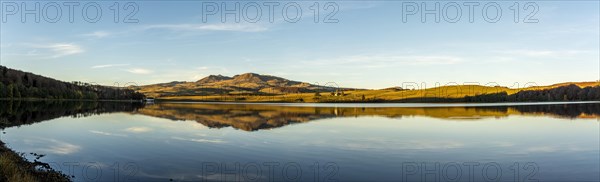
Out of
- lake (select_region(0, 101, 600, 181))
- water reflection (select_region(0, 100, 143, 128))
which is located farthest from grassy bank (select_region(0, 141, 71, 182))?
water reflection (select_region(0, 100, 143, 128))

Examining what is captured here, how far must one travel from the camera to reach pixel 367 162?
24.0 metres

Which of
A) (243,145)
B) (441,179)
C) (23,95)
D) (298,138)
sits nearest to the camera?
(441,179)

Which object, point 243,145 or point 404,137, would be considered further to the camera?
point 404,137

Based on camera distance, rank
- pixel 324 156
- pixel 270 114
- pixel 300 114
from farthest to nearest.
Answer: pixel 300 114 < pixel 270 114 < pixel 324 156

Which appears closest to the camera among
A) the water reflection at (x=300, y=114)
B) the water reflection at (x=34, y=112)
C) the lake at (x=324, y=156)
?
the lake at (x=324, y=156)

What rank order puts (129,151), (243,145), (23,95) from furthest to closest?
(23,95)
(243,145)
(129,151)

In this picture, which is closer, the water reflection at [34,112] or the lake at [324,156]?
the lake at [324,156]

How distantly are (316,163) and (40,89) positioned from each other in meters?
214

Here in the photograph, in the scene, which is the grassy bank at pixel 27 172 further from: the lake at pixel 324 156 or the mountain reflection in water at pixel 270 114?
the mountain reflection in water at pixel 270 114

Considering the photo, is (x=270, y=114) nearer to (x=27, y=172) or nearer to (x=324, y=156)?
(x=324, y=156)

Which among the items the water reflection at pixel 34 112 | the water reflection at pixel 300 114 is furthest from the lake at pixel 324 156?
the water reflection at pixel 34 112

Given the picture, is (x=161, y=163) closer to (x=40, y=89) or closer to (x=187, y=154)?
(x=187, y=154)

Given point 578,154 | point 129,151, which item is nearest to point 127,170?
point 129,151

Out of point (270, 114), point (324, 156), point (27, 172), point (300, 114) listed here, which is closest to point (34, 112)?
point (270, 114)
